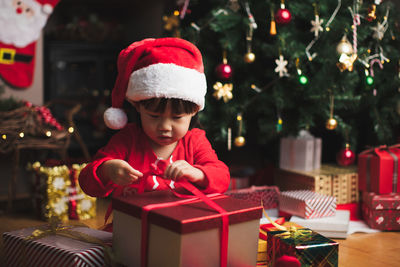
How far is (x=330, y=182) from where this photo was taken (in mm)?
1938

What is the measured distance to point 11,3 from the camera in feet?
7.72

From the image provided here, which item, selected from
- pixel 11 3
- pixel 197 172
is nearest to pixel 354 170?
pixel 197 172

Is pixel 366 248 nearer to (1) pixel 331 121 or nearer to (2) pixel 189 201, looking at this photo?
(1) pixel 331 121

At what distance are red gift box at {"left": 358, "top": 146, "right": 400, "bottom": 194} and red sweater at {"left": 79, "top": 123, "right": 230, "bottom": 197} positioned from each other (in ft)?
2.84

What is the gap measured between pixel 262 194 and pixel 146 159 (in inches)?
34.1

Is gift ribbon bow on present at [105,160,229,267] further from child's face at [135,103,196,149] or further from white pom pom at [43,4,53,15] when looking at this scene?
white pom pom at [43,4,53,15]

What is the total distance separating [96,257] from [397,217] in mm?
1244

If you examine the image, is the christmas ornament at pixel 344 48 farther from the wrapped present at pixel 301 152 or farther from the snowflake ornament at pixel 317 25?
the wrapped present at pixel 301 152

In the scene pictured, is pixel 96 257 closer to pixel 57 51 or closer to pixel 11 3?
pixel 11 3

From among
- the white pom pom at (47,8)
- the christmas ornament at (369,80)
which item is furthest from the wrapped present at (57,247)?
the white pom pom at (47,8)

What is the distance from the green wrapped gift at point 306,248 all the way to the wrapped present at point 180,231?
0.37ft

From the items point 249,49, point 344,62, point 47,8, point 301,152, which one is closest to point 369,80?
point 344,62

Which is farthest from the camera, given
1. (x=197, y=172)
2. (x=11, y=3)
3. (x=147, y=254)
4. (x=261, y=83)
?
(x=11, y=3)

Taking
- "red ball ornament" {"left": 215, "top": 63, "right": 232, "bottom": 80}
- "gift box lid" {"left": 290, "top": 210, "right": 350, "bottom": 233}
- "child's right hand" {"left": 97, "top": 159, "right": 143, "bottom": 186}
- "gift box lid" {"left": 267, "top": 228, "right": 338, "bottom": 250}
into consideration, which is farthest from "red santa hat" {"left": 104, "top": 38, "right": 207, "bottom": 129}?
"gift box lid" {"left": 290, "top": 210, "right": 350, "bottom": 233}
